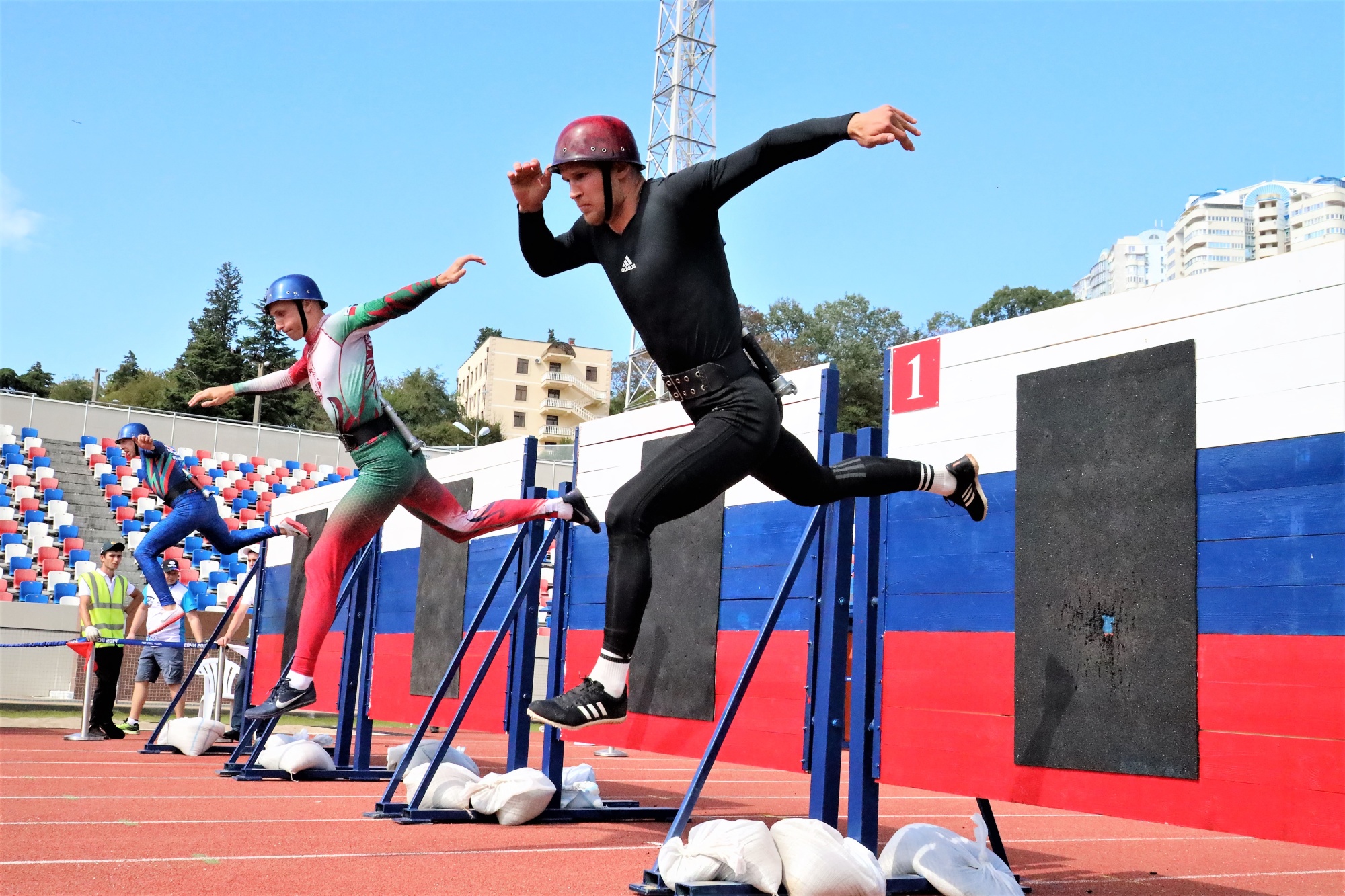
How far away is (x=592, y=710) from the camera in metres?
3.75

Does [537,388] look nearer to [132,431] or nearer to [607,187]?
[132,431]

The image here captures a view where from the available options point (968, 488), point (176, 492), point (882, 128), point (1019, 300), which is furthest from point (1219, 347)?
point (1019, 300)

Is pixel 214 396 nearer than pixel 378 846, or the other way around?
pixel 378 846

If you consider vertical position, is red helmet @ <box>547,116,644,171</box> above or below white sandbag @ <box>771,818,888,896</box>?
above

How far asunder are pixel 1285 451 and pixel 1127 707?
114 centimetres

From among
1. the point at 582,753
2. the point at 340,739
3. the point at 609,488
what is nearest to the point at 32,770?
the point at 340,739

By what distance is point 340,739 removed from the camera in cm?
937

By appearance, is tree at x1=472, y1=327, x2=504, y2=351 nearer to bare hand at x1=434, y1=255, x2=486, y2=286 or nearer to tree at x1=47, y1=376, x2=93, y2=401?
tree at x1=47, y1=376, x2=93, y2=401

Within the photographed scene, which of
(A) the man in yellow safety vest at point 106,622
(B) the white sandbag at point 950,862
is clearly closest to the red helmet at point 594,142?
(B) the white sandbag at point 950,862

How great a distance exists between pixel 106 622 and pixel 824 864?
34.4 feet

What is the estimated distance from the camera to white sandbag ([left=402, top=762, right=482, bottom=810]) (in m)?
6.72

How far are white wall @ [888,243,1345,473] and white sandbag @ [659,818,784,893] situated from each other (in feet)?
6.56

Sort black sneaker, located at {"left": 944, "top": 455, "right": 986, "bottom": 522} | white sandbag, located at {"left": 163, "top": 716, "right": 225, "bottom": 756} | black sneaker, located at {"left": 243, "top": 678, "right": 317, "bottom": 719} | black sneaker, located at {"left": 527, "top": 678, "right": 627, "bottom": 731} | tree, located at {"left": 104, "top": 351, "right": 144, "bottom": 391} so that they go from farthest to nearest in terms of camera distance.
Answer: tree, located at {"left": 104, "top": 351, "right": 144, "bottom": 391} < white sandbag, located at {"left": 163, "top": 716, "right": 225, "bottom": 756} < black sneaker, located at {"left": 243, "top": 678, "right": 317, "bottom": 719} < black sneaker, located at {"left": 944, "top": 455, "right": 986, "bottom": 522} < black sneaker, located at {"left": 527, "top": 678, "right": 627, "bottom": 731}

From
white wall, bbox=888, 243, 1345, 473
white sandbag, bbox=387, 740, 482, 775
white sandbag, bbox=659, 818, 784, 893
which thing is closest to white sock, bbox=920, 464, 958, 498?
white wall, bbox=888, 243, 1345, 473
